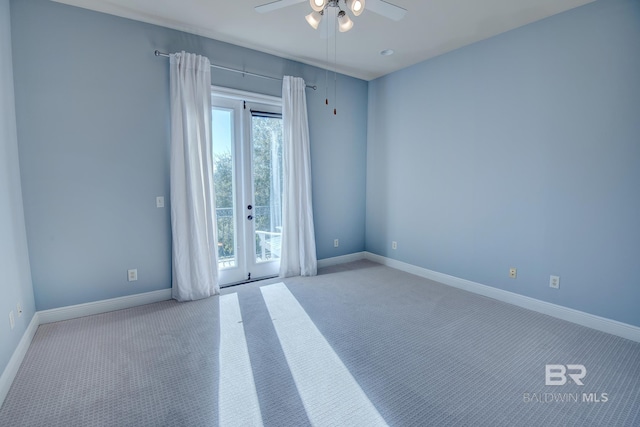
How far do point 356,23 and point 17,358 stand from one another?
405 centimetres

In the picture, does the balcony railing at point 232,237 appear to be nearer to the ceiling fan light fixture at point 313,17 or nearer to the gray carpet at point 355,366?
the gray carpet at point 355,366

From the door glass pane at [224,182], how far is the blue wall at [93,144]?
0.46 meters

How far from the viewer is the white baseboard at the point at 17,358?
6.28 feet

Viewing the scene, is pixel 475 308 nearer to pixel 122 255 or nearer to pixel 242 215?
pixel 242 215

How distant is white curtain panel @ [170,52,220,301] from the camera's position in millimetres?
Result: 3258

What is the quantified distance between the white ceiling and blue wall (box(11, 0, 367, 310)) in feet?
0.78

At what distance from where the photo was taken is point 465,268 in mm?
3812

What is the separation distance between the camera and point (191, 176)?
3.32 metres

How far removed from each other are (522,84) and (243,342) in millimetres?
3753

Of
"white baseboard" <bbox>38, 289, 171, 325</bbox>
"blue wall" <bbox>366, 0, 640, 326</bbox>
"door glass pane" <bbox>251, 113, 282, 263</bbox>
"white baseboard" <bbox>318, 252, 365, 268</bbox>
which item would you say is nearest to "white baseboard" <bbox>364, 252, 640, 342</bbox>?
"blue wall" <bbox>366, 0, 640, 326</bbox>

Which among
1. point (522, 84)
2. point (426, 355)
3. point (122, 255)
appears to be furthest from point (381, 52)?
point (122, 255)

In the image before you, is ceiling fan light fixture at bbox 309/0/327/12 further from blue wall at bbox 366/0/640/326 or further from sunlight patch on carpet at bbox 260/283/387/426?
sunlight patch on carpet at bbox 260/283/387/426

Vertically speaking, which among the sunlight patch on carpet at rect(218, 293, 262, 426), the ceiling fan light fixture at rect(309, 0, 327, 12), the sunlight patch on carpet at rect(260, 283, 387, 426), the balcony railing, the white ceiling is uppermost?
the white ceiling

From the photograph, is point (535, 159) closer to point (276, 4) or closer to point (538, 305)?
point (538, 305)
